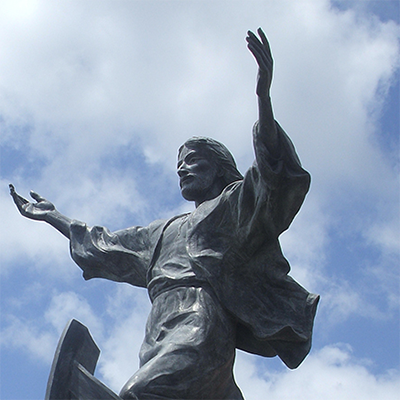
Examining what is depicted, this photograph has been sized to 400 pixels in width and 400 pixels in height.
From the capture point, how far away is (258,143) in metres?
6.60

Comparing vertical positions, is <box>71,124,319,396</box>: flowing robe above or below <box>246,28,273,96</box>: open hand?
below

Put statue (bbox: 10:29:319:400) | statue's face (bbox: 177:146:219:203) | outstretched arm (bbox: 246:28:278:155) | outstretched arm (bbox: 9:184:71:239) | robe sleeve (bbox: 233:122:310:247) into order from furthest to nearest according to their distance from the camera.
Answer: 1. outstretched arm (bbox: 9:184:71:239)
2. statue's face (bbox: 177:146:219:203)
3. robe sleeve (bbox: 233:122:310:247)
4. outstretched arm (bbox: 246:28:278:155)
5. statue (bbox: 10:29:319:400)

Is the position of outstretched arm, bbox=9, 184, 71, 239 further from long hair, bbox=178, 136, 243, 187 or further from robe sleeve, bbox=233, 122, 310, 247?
robe sleeve, bbox=233, 122, 310, 247

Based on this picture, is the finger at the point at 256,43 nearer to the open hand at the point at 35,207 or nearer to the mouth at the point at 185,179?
the mouth at the point at 185,179

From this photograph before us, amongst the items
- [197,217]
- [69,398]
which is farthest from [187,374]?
[197,217]

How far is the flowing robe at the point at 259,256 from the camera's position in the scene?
263 inches

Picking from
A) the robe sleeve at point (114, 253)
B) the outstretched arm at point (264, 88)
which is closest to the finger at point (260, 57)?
the outstretched arm at point (264, 88)

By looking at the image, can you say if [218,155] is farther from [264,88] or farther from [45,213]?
[45,213]

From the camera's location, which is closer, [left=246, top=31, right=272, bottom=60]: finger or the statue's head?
[left=246, top=31, right=272, bottom=60]: finger

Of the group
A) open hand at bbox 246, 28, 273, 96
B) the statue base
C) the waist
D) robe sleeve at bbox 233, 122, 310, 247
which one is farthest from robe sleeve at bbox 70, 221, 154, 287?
open hand at bbox 246, 28, 273, 96

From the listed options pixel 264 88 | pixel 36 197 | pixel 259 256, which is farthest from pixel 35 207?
pixel 264 88

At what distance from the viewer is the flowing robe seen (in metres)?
6.69

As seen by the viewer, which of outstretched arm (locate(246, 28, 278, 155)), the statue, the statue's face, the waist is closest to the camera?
the statue

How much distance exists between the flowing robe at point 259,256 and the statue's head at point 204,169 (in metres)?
0.33
